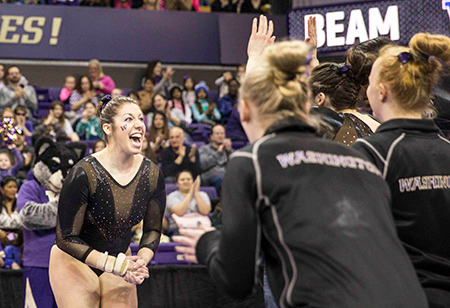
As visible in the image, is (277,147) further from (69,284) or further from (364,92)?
(69,284)

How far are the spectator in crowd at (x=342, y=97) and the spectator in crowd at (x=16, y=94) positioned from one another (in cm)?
757

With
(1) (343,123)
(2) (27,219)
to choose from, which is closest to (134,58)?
(2) (27,219)

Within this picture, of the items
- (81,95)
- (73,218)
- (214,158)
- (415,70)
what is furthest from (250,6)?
(415,70)

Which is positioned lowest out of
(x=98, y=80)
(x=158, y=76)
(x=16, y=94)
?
(x=16, y=94)

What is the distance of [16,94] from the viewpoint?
32.0 feet

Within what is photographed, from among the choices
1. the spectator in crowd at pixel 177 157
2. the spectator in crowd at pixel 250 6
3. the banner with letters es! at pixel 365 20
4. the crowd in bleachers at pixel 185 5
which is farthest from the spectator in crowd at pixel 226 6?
the banner with letters es! at pixel 365 20

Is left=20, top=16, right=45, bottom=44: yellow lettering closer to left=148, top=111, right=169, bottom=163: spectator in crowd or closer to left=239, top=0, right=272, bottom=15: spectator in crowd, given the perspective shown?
left=148, top=111, right=169, bottom=163: spectator in crowd

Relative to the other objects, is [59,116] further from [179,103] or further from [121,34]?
[121,34]

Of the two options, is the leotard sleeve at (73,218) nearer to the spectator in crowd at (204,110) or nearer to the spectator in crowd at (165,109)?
the spectator in crowd at (165,109)

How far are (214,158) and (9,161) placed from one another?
2783 millimetres

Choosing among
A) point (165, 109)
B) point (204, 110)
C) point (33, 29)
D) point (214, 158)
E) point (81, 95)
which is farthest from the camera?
point (33, 29)

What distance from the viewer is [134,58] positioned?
11711 mm

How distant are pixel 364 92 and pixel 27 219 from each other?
3043 mm

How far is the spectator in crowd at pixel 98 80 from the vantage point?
404 inches
